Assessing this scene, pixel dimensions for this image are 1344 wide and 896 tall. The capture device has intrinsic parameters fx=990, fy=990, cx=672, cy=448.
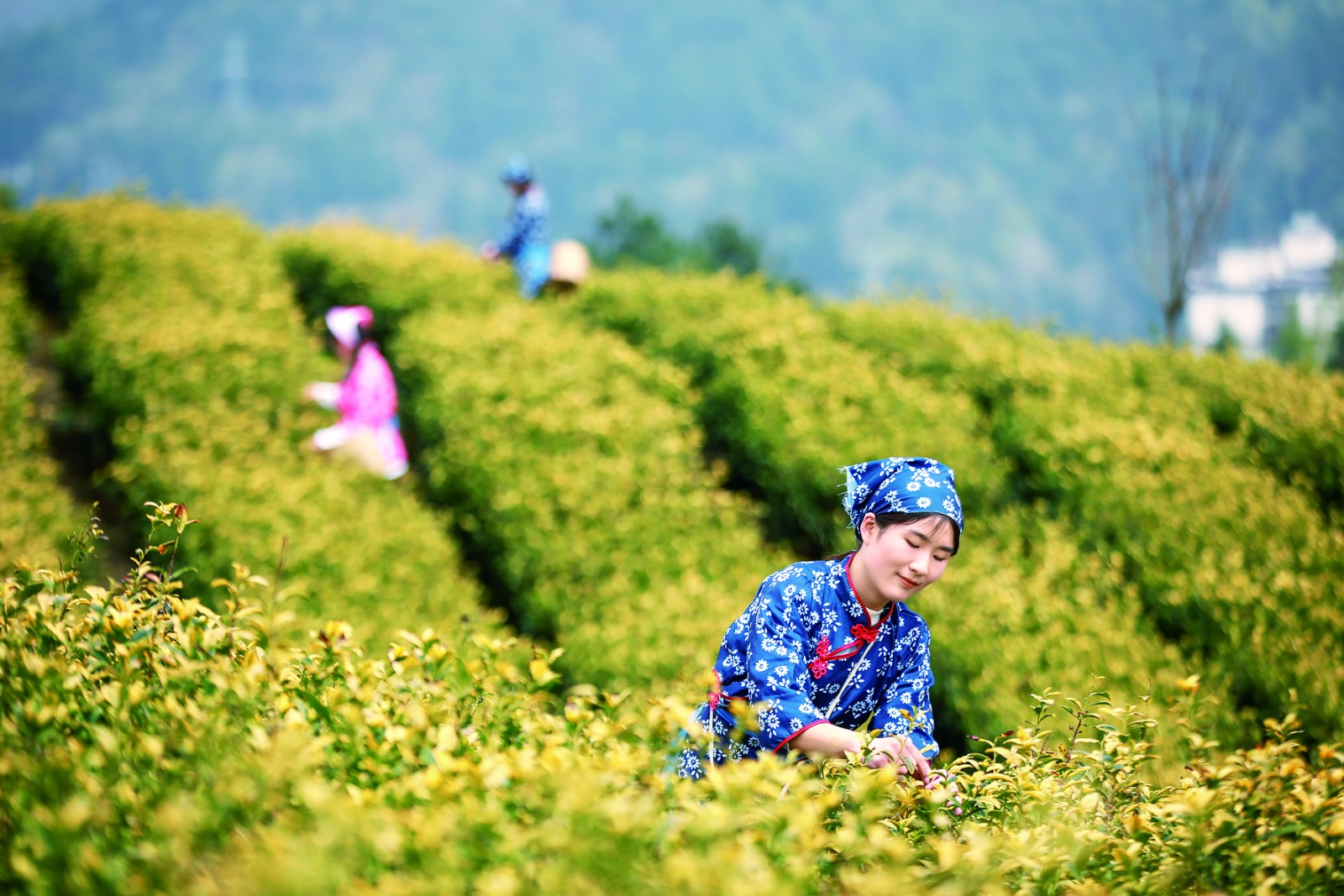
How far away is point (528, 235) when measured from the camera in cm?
912

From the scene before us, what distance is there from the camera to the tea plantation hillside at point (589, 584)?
1.61 metres

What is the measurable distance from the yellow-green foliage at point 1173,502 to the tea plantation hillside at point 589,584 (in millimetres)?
23

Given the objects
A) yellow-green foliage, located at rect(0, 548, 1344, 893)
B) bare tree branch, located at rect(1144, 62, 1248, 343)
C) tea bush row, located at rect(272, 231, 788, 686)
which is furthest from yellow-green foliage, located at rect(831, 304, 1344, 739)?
bare tree branch, located at rect(1144, 62, 1248, 343)

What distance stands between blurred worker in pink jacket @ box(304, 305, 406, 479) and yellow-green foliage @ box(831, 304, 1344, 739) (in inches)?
147

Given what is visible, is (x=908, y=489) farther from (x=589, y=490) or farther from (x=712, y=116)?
(x=712, y=116)

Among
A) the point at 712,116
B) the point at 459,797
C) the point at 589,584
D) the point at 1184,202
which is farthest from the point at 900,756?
the point at 712,116

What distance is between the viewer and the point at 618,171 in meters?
81.6

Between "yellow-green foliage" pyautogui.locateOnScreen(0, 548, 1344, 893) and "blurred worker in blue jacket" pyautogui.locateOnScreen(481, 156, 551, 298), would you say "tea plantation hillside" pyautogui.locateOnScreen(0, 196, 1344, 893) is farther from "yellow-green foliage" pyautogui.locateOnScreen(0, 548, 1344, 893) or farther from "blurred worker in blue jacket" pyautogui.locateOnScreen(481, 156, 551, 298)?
"blurred worker in blue jacket" pyautogui.locateOnScreen(481, 156, 551, 298)

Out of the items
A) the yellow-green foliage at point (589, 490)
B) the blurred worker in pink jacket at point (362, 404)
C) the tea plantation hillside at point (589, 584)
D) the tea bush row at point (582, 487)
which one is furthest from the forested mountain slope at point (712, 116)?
the blurred worker in pink jacket at point (362, 404)

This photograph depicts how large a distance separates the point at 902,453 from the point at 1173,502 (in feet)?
4.89

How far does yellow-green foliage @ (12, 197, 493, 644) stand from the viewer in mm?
4836

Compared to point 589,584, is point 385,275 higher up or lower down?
higher up

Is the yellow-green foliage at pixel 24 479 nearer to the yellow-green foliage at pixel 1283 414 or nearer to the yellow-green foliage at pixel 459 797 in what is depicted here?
the yellow-green foliage at pixel 459 797

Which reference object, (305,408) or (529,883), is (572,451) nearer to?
(305,408)
